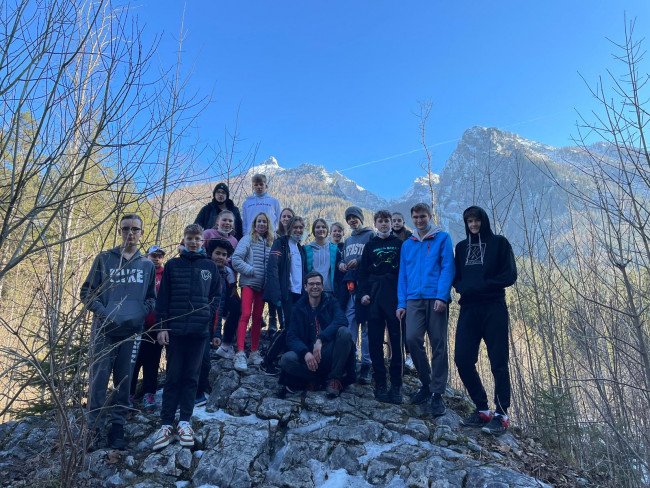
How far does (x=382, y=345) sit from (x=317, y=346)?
30.9 inches

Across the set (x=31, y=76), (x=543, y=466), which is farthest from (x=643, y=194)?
(x=31, y=76)

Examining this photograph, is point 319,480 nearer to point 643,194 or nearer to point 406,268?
point 406,268

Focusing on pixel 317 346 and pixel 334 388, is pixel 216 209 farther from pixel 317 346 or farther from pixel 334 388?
pixel 334 388

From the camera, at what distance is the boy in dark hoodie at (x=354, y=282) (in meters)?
5.19

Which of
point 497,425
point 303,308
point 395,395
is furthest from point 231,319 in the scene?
point 497,425

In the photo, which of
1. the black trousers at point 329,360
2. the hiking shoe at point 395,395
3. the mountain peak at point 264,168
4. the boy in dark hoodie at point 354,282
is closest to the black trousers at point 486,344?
the hiking shoe at point 395,395

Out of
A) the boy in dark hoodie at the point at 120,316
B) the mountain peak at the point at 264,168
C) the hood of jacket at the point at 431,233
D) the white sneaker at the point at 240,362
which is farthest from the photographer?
the mountain peak at the point at 264,168

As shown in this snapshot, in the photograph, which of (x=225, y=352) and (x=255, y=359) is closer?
(x=225, y=352)

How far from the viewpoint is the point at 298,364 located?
4.58 meters

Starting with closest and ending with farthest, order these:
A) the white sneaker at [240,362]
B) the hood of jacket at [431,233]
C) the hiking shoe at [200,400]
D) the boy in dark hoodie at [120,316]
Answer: the boy in dark hoodie at [120,316], the hood of jacket at [431,233], the hiking shoe at [200,400], the white sneaker at [240,362]

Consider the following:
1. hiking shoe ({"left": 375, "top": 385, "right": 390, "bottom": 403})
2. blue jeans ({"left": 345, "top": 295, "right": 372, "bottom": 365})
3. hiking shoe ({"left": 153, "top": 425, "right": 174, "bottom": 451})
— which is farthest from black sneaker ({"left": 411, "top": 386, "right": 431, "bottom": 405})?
hiking shoe ({"left": 153, "top": 425, "right": 174, "bottom": 451})

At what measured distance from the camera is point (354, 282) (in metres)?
5.20

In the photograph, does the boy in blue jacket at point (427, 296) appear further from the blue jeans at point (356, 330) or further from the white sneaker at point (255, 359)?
the white sneaker at point (255, 359)

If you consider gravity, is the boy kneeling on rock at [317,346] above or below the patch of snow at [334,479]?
above
